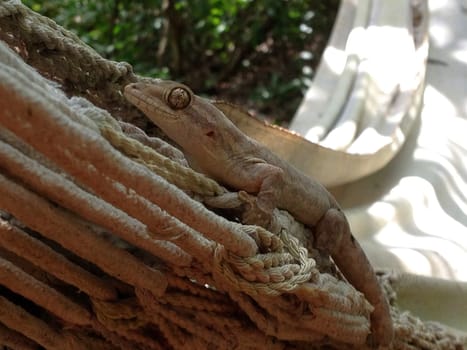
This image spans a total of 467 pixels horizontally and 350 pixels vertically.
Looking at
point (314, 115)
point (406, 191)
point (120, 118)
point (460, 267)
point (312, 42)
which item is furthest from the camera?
point (312, 42)

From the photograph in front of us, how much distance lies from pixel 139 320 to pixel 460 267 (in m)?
0.94

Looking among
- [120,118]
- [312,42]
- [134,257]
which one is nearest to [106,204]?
[134,257]

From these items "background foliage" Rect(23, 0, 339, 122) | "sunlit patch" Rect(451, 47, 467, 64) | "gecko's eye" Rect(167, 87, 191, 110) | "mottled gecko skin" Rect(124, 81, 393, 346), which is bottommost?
"mottled gecko skin" Rect(124, 81, 393, 346)

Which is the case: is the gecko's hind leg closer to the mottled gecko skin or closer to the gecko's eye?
the mottled gecko skin

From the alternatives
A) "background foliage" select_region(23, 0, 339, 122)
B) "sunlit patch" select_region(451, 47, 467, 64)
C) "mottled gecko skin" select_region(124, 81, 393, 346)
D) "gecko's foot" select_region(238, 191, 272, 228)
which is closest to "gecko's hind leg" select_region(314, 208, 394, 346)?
"mottled gecko skin" select_region(124, 81, 393, 346)

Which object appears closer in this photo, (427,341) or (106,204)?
(106,204)

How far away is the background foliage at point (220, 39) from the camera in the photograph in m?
4.52

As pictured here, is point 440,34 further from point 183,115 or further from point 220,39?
point 220,39

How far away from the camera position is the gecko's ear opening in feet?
3.92

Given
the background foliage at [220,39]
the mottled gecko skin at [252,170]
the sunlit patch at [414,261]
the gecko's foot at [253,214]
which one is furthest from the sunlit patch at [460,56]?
the background foliage at [220,39]

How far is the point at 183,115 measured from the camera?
1219 mm

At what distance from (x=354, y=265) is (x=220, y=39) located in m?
3.70

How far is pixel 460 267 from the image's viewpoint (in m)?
1.68

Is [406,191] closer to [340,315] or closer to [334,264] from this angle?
[334,264]
